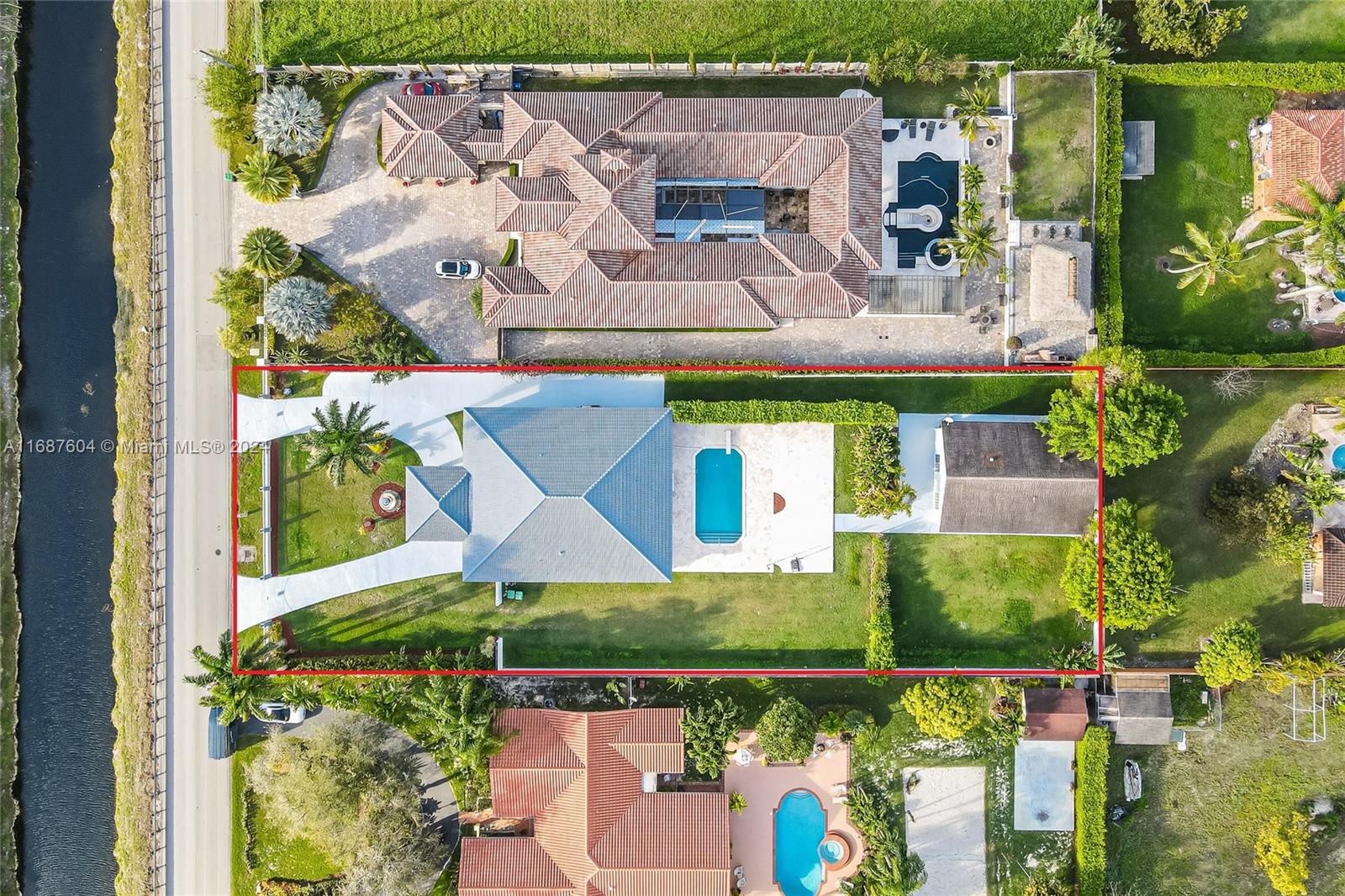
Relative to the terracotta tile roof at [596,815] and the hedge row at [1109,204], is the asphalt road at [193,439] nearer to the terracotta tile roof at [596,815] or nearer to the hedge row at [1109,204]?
the terracotta tile roof at [596,815]

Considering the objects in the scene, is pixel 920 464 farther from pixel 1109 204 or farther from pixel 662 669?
pixel 662 669

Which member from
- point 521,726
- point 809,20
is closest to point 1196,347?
point 809,20

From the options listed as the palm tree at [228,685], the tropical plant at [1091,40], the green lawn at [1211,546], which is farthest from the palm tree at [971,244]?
the palm tree at [228,685]

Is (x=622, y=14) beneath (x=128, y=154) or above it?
above

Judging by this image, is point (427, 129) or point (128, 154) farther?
point (128, 154)

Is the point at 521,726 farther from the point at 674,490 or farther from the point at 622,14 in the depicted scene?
the point at 622,14

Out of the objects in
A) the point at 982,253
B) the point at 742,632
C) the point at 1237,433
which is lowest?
the point at 742,632

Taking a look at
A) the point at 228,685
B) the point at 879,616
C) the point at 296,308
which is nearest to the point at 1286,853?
the point at 879,616

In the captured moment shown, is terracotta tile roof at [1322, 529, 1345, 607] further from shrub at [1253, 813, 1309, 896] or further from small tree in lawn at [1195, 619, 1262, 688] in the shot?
shrub at [1253, 813, 1309, 896]
